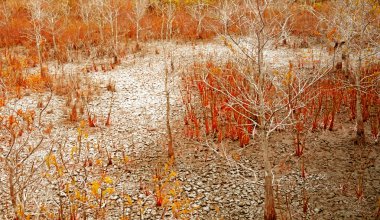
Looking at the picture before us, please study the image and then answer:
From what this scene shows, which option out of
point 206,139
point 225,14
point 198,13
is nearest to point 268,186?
point 206,139

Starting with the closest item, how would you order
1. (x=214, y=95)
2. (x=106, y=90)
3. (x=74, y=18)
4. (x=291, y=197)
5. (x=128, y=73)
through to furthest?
(x=291, y=197)
(x=214, y=95)
(x=106, y=90)
(x=128, y=73)
(x=74, y=18)

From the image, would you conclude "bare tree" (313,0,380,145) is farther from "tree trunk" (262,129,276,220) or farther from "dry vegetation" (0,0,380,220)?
"tree trunk" (262,129,276,220)

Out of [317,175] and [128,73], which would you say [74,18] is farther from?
[317,175]

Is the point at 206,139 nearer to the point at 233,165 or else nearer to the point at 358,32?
the point at 233,165

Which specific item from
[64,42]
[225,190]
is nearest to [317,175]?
[225,190]

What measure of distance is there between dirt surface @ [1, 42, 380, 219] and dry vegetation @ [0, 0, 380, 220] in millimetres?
32

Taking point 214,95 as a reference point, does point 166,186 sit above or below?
below

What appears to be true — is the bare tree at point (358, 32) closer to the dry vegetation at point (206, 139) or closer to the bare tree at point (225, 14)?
the dry vegetation at point (206, 139)

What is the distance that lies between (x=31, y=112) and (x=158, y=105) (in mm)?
3958

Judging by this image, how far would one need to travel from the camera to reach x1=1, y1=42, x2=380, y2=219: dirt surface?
6.33 m

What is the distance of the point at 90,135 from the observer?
9.36 meters

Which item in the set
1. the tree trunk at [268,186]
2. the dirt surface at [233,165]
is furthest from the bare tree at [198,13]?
the tree trunk at [268,186]

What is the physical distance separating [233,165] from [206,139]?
2.96 ft

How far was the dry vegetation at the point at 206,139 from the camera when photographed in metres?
6.02
